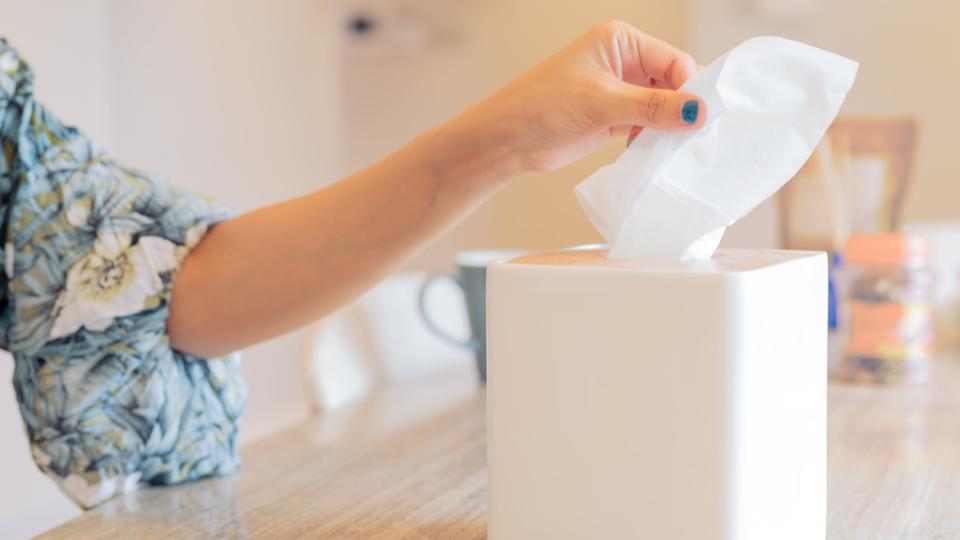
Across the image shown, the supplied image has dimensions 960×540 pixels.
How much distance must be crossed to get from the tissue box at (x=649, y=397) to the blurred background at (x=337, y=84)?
1.34 m

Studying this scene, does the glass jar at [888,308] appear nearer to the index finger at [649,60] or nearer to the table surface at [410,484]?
the table surface at [410,484]

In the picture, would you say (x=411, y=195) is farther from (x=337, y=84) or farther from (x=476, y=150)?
(x=337, y=84)

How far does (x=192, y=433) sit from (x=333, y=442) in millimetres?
139

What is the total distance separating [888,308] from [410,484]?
60cm

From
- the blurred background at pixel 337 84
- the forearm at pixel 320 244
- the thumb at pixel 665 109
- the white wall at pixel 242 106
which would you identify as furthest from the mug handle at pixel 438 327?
the white wall at pixel 242 106

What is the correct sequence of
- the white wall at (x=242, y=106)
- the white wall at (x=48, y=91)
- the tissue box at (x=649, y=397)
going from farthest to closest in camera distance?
the white wall at (x=242, y=106), the white wall at (x=48, y=91), the tissue box at (x=649, y=397)

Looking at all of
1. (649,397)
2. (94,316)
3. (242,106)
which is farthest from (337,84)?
(649,397)

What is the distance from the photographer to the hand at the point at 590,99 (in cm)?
49

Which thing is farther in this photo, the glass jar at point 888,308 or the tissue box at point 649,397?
the glass jar at point 888,308

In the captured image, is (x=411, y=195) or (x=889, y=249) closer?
(x=411, y=195)

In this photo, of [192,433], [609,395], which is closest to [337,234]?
[192,433]

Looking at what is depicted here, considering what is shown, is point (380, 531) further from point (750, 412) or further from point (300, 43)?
point (300, 43)

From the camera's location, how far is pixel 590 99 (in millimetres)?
529

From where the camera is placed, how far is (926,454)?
77cm
